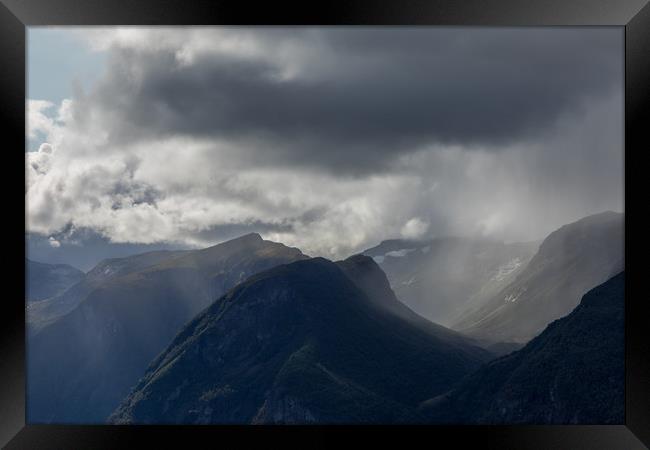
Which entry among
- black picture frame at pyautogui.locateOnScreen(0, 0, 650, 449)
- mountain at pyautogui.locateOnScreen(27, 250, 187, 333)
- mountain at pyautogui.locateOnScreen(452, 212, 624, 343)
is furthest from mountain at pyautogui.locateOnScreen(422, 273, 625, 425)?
mountain at pyautogui.locateOnScreen(27, 250, 187, 333)

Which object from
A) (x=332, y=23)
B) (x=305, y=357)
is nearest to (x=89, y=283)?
(x=305, y=357)

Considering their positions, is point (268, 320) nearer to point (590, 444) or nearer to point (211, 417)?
point (211, 417)

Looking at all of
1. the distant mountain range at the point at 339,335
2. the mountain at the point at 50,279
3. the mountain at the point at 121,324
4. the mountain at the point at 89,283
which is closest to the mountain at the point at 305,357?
the distant mountain range at the point at 339,335

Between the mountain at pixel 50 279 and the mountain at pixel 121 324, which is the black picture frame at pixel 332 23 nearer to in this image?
the mountain at pixel 121 324

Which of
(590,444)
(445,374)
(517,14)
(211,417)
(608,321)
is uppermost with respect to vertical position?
(517,14)

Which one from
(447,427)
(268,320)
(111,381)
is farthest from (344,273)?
(447,427)

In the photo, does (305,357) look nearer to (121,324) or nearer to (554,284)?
(554,284)
